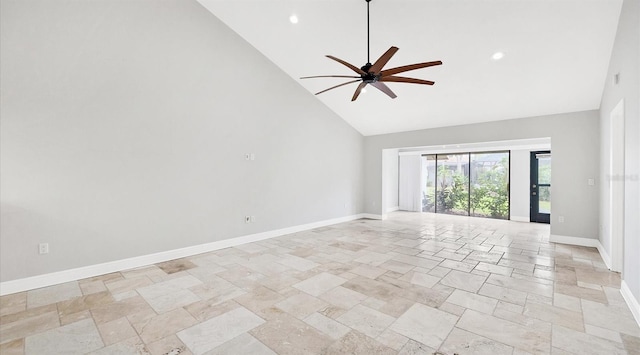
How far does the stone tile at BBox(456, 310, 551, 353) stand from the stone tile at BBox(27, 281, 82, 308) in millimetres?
3987

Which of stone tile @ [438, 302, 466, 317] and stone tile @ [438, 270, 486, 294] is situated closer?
stone tile @ [438, 302, 466, 317]

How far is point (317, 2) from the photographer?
3.96 metres

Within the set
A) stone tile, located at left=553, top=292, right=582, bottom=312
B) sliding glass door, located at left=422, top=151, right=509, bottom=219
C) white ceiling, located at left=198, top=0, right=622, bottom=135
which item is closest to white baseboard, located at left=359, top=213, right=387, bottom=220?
sliding glass door, located at left=422, top=151, right=509, bottom=219

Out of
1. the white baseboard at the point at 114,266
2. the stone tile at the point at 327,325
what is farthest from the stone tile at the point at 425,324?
the white baseboard at the point at 114,266

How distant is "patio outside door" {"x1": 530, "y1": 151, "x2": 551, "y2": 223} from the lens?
7684 mm

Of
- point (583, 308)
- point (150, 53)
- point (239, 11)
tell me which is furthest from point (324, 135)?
point (583, 308)

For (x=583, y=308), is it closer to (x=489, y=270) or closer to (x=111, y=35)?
(x=489, y=270)

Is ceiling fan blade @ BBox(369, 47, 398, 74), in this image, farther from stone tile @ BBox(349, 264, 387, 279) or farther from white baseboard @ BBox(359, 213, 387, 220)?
white baseboard @ BBox(359, 213, 387, 220)

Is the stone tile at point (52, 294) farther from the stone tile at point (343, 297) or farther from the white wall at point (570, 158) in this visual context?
the white wall at point (570, 158)

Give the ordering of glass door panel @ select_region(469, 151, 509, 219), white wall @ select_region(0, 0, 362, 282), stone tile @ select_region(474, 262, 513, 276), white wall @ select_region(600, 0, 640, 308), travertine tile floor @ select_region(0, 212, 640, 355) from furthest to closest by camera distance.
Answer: glass door panel @ select_region(469, 151, 509, 219)
stone tile @ select_region(474, 262, 513, 276)
white wall @ select_region(0, 0, 362, 282)
white wall @ select_region(600, 0, 640, 308)
travertine tile floor @ select_region(0, 212, 640, 355)

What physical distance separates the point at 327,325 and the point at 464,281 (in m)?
1.96

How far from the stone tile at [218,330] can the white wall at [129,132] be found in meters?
2.22

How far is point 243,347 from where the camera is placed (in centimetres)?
205

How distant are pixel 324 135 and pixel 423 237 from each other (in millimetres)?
3347
